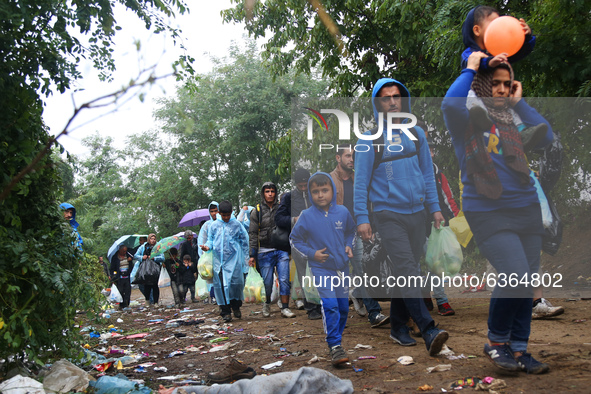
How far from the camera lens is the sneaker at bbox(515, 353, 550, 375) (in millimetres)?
3367

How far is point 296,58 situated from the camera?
1289cm

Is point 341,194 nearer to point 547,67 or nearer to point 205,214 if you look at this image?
point 547,67

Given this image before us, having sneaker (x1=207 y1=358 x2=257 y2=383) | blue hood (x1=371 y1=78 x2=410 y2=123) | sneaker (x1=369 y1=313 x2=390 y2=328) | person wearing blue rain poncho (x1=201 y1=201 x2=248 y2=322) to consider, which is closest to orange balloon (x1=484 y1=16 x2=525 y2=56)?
blue hood (x1=371 y1=78 x2=410 y2=123)

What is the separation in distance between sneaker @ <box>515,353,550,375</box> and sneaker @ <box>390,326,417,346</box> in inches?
52.3

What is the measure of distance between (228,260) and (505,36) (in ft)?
19.1

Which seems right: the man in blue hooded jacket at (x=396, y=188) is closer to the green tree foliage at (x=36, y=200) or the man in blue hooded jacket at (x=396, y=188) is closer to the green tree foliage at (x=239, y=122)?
the green tree foliage at (x=36, y=200)

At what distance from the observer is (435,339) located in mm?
3963

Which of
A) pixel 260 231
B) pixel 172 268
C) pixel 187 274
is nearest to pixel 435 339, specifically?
pixel 260 231

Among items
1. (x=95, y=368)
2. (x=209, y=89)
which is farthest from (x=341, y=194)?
(x=209, y=89)

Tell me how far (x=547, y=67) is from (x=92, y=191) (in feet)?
117

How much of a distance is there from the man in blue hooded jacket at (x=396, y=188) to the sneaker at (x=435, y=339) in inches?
17.7

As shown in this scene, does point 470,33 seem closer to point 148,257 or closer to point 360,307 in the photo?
point 360,307

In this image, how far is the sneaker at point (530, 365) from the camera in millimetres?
3367

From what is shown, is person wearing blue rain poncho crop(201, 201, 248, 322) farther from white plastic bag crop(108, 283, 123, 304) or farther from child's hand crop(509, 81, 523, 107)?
child's hand crop(509, 81, 523, 107)
